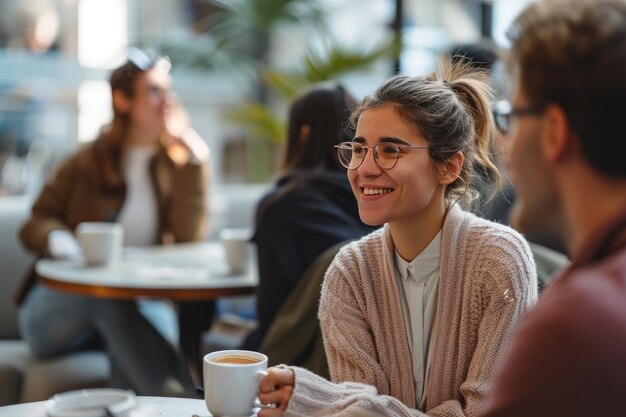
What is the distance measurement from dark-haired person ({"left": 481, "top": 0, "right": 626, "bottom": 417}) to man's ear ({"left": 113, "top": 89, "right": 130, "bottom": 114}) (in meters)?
2.42

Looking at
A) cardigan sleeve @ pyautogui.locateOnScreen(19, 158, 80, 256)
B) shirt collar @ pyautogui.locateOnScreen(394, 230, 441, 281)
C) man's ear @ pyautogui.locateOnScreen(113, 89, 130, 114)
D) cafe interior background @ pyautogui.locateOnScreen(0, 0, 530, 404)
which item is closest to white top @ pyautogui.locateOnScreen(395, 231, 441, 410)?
shirt collar @ pyautogui.locateOnScreen(394, 230, 441, 281)

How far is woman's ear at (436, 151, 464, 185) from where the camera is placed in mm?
1471

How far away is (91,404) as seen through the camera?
110 cm

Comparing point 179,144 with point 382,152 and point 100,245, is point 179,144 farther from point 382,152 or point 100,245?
point 382,152

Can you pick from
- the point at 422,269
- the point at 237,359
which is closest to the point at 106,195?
the point at 422,269

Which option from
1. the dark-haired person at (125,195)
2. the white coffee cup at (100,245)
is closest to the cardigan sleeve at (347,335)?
the white coffee cup at (100,245)

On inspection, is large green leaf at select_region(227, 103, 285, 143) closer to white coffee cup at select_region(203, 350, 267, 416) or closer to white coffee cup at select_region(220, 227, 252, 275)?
white coffee cup at select_region(220, 227, 252, 275)

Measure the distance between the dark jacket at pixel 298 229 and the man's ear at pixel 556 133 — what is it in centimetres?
140

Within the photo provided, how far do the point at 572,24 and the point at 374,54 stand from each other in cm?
343

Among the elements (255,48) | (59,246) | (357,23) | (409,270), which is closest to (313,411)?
(409,270)

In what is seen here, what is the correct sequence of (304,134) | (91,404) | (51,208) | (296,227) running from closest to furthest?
(91,404) < (296,227) < (304,134) < (51,208)

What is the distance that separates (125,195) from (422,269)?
6.14 feet

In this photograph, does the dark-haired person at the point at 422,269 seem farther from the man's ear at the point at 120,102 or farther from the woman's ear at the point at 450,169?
the man's ear at the point at 120,102

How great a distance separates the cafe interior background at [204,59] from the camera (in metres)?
4.34
